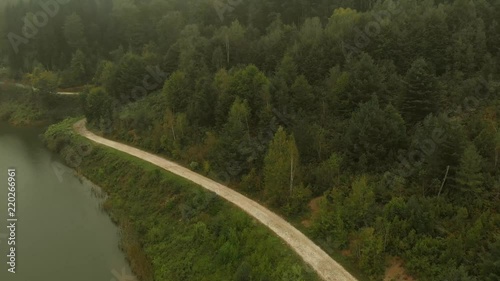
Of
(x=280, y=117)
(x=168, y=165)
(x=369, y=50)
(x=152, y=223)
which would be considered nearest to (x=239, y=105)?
(x=280, y=117)

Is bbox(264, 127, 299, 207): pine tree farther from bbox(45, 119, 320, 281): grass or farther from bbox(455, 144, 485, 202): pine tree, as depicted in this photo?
bbox(455, 144, 485, 202): pine tree

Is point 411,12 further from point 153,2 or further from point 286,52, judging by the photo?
point 153,2

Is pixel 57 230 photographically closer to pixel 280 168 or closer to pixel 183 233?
pixel 183 233

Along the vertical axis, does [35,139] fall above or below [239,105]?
below

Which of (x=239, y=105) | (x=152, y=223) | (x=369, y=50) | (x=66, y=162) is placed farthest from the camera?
A: (x=66, y=162)

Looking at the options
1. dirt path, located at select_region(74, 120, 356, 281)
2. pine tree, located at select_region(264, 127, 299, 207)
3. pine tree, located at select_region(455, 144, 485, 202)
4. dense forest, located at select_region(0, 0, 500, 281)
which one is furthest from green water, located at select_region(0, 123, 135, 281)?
pine tree, located at select_region(455, 144, 485, 202)

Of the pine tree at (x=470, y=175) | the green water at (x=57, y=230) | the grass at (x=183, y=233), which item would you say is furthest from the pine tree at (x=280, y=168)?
the green water at (x=57, y=230)

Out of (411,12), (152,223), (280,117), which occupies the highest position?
(411,12)
